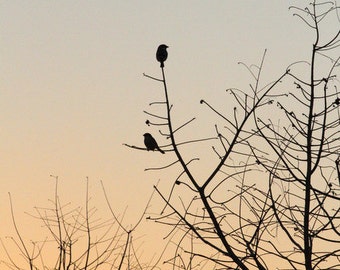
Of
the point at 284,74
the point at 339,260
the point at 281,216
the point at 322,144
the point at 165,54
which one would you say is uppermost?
the point at 165,54

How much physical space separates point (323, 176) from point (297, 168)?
0.98ft

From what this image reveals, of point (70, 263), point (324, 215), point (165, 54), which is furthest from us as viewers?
point (70, 263)

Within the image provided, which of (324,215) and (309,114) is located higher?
(309,114)

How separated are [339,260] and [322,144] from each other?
934 millimetres

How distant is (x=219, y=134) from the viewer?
5625 mm

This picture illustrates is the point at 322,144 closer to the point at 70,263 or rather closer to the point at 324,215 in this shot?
the point at 324,215

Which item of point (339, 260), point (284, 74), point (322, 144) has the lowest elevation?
point (339, 260)

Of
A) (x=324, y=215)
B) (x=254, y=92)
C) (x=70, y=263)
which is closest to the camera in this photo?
(x=324, y=215)

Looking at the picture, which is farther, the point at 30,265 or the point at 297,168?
the point at 30,265

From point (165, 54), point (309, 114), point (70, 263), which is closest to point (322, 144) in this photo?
point (309, 114)

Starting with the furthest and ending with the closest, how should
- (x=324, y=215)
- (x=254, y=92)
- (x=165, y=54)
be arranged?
1. (x=165, y=54)
2. (x=254, y=92)
3. (x=324, y=215)

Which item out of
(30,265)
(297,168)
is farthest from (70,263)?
(297,168)

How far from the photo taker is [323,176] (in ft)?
19.0

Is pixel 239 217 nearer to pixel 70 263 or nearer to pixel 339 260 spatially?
pixel 339 260
